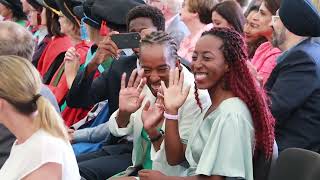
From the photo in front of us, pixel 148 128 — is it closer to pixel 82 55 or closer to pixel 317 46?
pixel 317 46

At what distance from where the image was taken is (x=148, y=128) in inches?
83.4

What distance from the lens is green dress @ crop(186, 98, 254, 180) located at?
1.70m

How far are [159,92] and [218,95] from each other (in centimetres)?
28

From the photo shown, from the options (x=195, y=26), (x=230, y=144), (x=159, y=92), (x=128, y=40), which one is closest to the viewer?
(x=230, y=144)

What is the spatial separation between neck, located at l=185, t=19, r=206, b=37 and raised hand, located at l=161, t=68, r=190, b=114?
1824 mm

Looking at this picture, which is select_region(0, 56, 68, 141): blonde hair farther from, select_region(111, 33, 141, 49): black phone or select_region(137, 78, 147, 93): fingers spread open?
select_region(111, 33, 141, 49): black phone

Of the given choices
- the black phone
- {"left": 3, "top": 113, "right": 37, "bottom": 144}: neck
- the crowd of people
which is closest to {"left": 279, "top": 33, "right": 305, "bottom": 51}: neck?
the crowd of people

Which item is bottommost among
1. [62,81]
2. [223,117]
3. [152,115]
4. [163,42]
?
[62,81]

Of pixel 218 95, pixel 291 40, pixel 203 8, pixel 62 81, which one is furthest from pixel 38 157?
pixel 203 8

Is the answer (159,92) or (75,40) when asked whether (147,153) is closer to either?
(159,92)

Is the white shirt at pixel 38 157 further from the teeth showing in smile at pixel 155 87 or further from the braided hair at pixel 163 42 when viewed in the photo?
the braided hair at pixel 163 42

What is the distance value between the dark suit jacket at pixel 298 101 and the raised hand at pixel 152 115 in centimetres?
55

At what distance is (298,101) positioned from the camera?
2371mm

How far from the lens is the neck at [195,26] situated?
3730 mm
